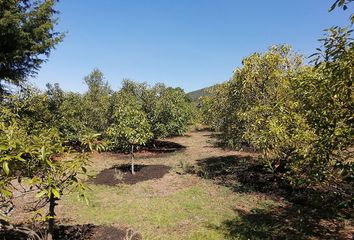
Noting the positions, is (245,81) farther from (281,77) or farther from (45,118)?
(45,118)

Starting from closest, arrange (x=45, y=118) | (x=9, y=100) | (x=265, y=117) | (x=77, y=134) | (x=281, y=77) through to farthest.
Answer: (x=265, y=117), (x=281, y=77), (x=9, y=100), (x=45, y=118), (x=77, y=134)

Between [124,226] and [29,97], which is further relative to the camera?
[29,97]

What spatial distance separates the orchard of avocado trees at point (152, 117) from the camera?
16.3 feet

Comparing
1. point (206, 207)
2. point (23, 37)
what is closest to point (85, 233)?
point (206, 207)

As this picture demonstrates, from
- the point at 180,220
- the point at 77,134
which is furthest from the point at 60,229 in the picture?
the point at 77,134

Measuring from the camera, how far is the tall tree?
18.1 metres

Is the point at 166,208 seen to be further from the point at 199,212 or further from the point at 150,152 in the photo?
the point at 150,152

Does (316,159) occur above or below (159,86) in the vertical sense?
below

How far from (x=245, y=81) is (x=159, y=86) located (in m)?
12.9

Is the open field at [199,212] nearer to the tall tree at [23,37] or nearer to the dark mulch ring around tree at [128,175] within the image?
the dark mulch ring around tree at [128,175]

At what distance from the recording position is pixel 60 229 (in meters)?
9.80

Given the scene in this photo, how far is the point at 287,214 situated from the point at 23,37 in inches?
692

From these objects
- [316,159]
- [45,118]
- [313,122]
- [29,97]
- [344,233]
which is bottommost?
[344,233]

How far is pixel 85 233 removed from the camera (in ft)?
31.4
